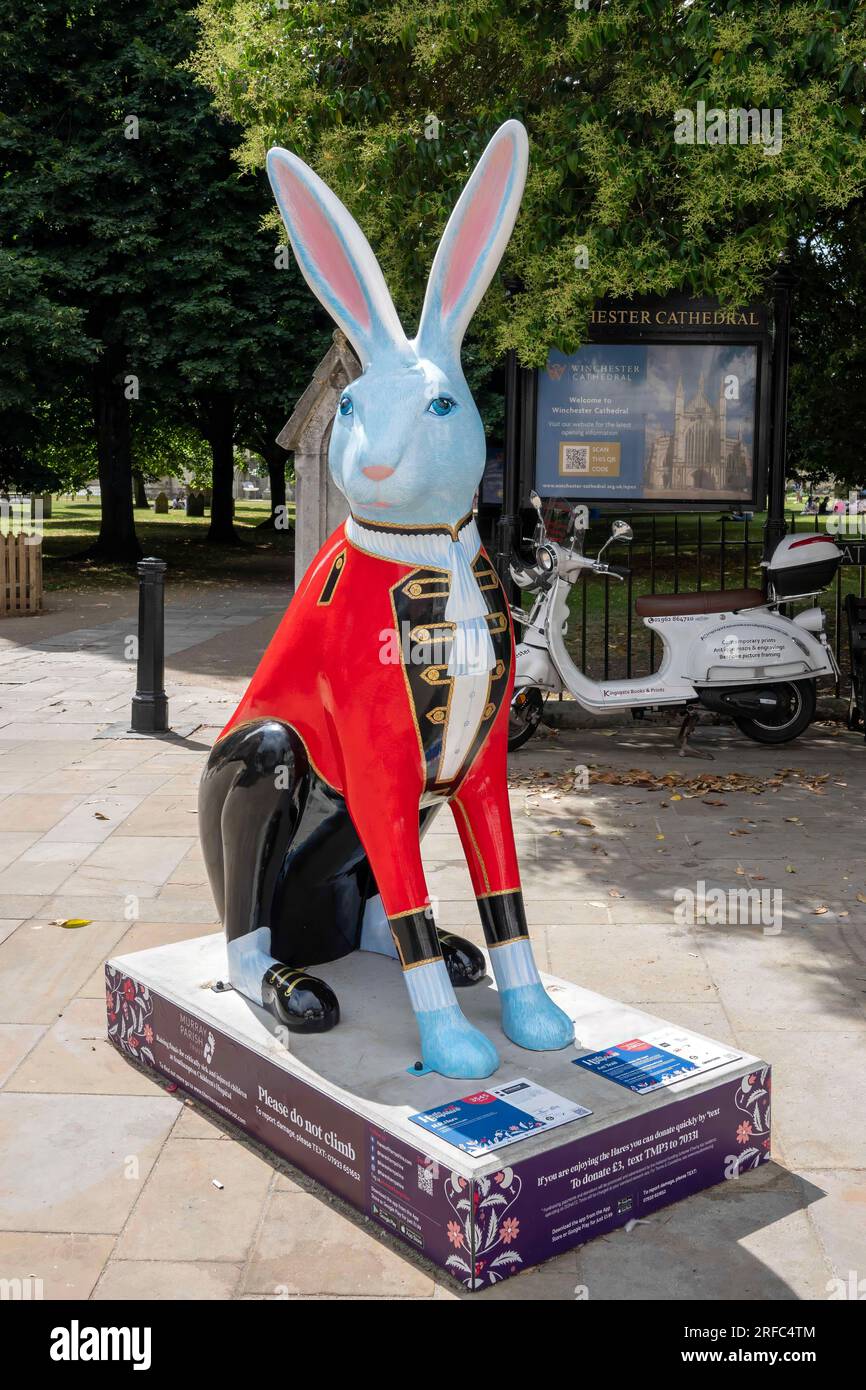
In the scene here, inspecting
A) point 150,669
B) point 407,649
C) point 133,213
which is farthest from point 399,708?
point 133,213

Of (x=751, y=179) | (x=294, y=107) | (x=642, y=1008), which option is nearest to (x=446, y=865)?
(x=642, y=1008)

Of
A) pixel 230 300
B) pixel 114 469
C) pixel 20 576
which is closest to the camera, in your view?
pixel 20 576

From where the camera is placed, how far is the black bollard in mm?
9523

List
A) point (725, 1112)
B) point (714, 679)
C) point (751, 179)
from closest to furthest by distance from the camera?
point (725, 1112) → point (751, 179) → point (714, 679)

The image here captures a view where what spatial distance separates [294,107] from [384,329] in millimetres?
6557

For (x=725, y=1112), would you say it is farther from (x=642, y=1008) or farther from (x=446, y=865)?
(x=446, y=865)

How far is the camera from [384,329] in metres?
3.61

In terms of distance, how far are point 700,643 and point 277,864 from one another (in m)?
5.38

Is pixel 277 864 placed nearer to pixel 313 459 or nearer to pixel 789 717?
pixel 789 717

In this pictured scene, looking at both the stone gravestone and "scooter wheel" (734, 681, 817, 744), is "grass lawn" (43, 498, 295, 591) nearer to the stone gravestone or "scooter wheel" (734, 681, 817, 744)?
the stone gravestone

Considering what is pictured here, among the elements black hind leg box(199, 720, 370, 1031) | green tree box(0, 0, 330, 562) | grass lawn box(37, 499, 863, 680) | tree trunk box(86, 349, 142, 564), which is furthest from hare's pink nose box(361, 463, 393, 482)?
tree trunk box(86, 349, 142, 564)

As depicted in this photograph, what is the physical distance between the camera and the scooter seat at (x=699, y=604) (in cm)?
883

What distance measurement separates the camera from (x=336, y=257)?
3613 millimetres

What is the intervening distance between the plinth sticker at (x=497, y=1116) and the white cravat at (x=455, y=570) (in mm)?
1108
